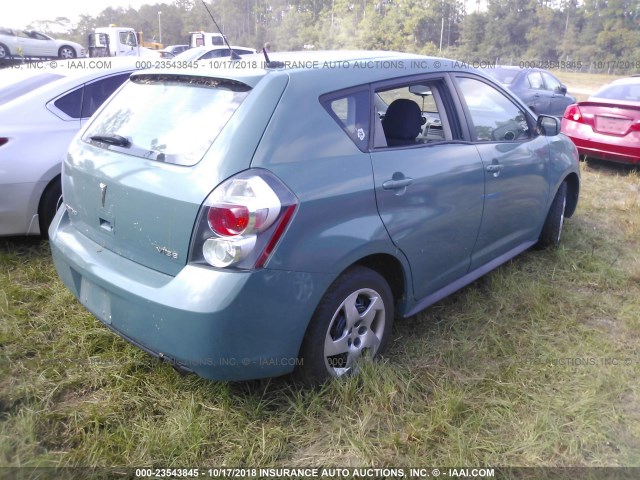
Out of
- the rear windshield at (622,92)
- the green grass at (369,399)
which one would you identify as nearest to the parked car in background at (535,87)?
the rear windshield at (622,92)

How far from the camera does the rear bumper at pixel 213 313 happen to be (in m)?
1.98

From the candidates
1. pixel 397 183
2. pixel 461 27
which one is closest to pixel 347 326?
pixel 397 183

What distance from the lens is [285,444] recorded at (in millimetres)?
2203

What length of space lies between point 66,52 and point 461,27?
105ft

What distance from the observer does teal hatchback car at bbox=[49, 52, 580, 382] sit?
2.02m

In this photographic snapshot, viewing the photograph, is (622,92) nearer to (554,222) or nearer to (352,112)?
(554,222)

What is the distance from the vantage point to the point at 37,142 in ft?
12.4

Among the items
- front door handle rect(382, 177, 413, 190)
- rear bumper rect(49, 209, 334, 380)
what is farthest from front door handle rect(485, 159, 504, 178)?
rear bumper rect(49, 209, 334, 380)

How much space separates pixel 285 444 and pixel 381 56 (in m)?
2.16

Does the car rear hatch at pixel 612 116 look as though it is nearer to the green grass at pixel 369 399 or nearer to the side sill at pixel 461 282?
the side sill at pixel 461 282

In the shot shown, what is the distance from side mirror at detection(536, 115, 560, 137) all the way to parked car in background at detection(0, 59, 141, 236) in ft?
11.9

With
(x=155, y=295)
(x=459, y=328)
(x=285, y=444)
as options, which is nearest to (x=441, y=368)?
(x=459, y=328)

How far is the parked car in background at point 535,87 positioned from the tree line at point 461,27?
20.3 m

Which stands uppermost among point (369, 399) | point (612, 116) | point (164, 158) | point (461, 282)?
point (164, 158)
